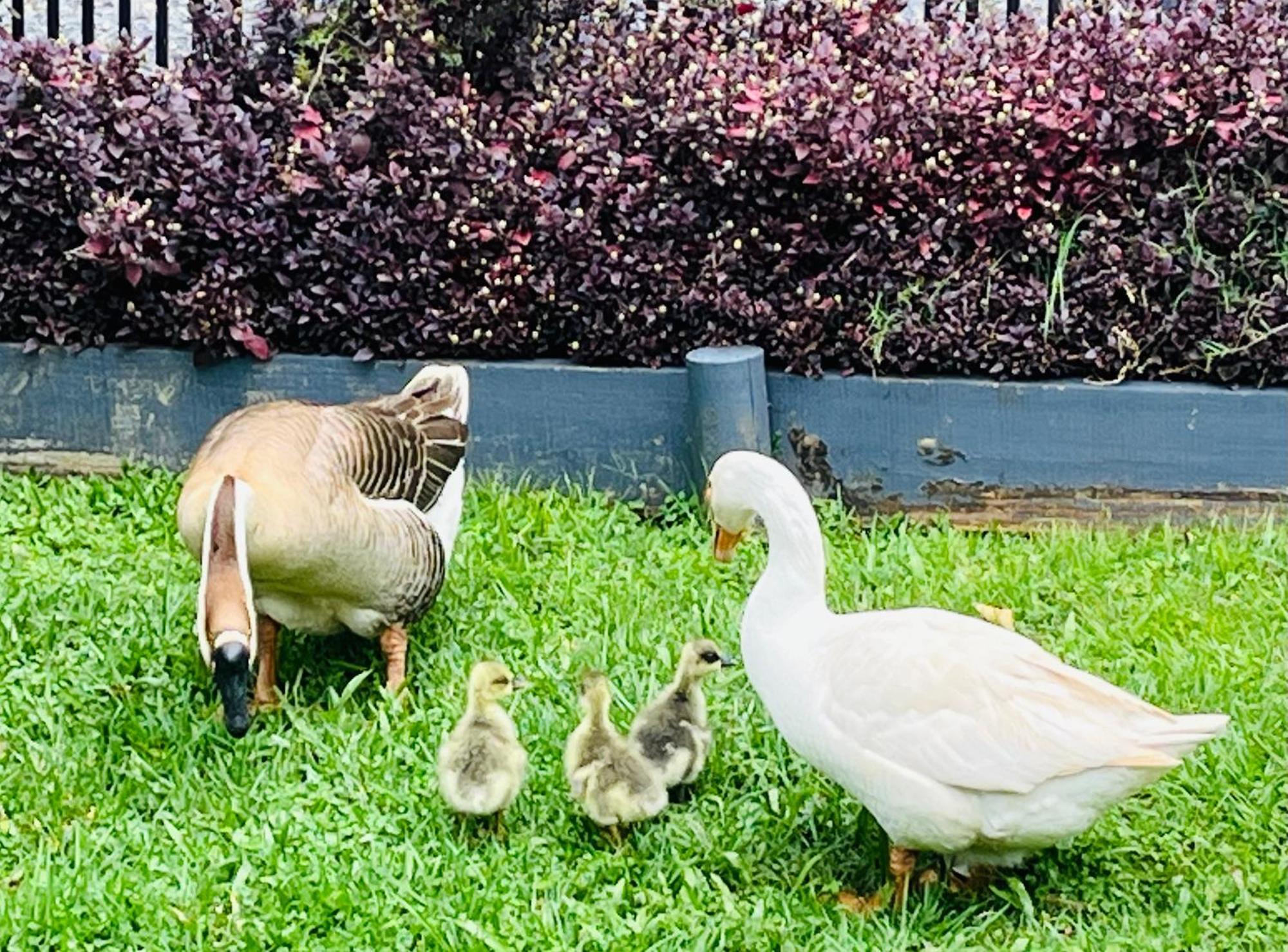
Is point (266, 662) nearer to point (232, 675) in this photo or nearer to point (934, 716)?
point (232, 675)

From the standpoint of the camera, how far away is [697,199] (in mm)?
6465

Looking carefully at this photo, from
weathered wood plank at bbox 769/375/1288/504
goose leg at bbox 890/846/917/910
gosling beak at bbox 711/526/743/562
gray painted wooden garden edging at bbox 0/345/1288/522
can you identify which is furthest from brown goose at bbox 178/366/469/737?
goose leg at bbox 890/846/917/910

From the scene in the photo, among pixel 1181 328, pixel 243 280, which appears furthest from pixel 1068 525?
pixel 243 280

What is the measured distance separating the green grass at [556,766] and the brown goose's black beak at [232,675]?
33 centimetres

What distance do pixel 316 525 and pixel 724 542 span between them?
1055 mm

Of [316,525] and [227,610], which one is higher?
[316,525]

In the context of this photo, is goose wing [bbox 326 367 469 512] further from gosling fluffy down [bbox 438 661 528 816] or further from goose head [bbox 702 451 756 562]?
goose head [bbox 702 451 756 562]

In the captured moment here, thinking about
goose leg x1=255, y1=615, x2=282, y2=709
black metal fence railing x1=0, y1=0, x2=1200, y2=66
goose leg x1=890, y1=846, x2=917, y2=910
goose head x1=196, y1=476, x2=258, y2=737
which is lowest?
goose leg x1=890, y1=846, x2=917, y2=910

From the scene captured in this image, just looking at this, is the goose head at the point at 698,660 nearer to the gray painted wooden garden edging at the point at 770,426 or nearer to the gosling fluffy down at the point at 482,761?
the gosling fluffy down at the point at 482,761

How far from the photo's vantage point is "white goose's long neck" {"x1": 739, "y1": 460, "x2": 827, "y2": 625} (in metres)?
4.21

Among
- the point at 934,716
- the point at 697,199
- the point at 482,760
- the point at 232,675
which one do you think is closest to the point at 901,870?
the point at 934,716

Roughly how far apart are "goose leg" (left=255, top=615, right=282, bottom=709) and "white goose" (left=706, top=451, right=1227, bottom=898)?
4.87 feet

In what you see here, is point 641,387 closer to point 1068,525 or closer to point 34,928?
point 1068,525

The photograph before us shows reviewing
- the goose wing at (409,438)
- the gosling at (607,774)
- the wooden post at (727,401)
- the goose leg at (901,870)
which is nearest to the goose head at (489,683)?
the gosling at (607,774)
